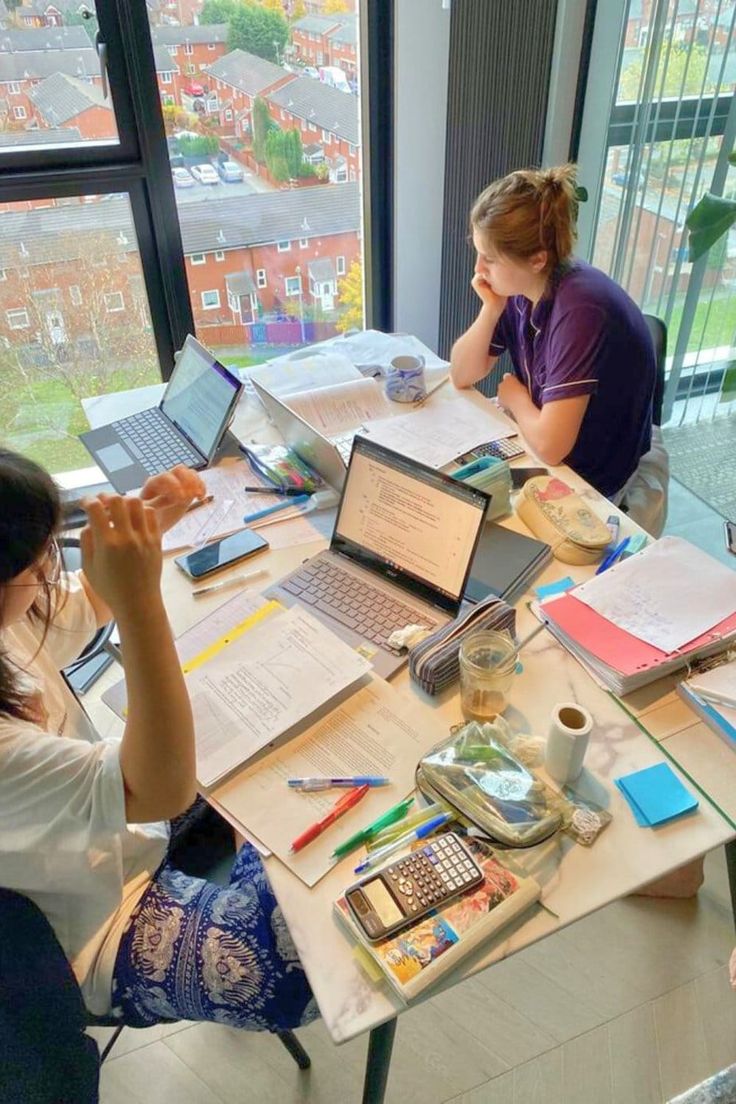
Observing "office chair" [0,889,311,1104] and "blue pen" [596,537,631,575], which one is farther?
"blue pen" [596,537,631,575]

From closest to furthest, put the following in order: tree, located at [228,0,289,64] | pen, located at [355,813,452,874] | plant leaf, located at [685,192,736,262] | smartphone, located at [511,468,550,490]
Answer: pen, located at [355,813,452,874], smartphone, located at [511,468,550,490], plant leaf, located at [685,192,736,262], tree, located at [228,0,289,64]

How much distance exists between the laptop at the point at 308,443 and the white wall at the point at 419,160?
49.1 inches

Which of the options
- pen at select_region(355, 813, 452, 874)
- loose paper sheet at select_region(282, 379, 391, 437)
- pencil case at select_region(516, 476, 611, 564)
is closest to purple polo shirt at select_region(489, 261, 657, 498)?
pencil case at select_region(516, 476, 611, 564)

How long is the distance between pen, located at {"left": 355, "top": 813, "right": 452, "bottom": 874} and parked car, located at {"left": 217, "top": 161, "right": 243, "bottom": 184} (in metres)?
2.19

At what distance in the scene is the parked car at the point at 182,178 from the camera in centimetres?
239

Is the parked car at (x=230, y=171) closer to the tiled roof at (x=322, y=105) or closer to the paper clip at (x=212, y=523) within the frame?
the tiled roof at (x=322, y=105)

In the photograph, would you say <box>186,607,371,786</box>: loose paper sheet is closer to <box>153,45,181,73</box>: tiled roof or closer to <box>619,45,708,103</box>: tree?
<box>153,45,181,73</box>: tiled roof

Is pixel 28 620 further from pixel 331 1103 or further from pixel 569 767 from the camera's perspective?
pixel 331 1103

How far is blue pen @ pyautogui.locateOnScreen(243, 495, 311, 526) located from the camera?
4.94 feet

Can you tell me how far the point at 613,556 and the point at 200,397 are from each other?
95 cm

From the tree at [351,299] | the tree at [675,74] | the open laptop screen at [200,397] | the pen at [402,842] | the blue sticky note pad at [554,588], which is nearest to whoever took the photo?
the pen at [402,842]

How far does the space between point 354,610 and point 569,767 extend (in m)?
0.43

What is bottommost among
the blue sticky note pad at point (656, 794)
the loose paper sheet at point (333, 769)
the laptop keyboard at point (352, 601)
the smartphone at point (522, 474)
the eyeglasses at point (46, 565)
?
the smartphone at point (522, 474)

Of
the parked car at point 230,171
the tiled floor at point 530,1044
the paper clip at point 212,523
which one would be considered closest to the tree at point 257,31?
the parked car at point 230,171
